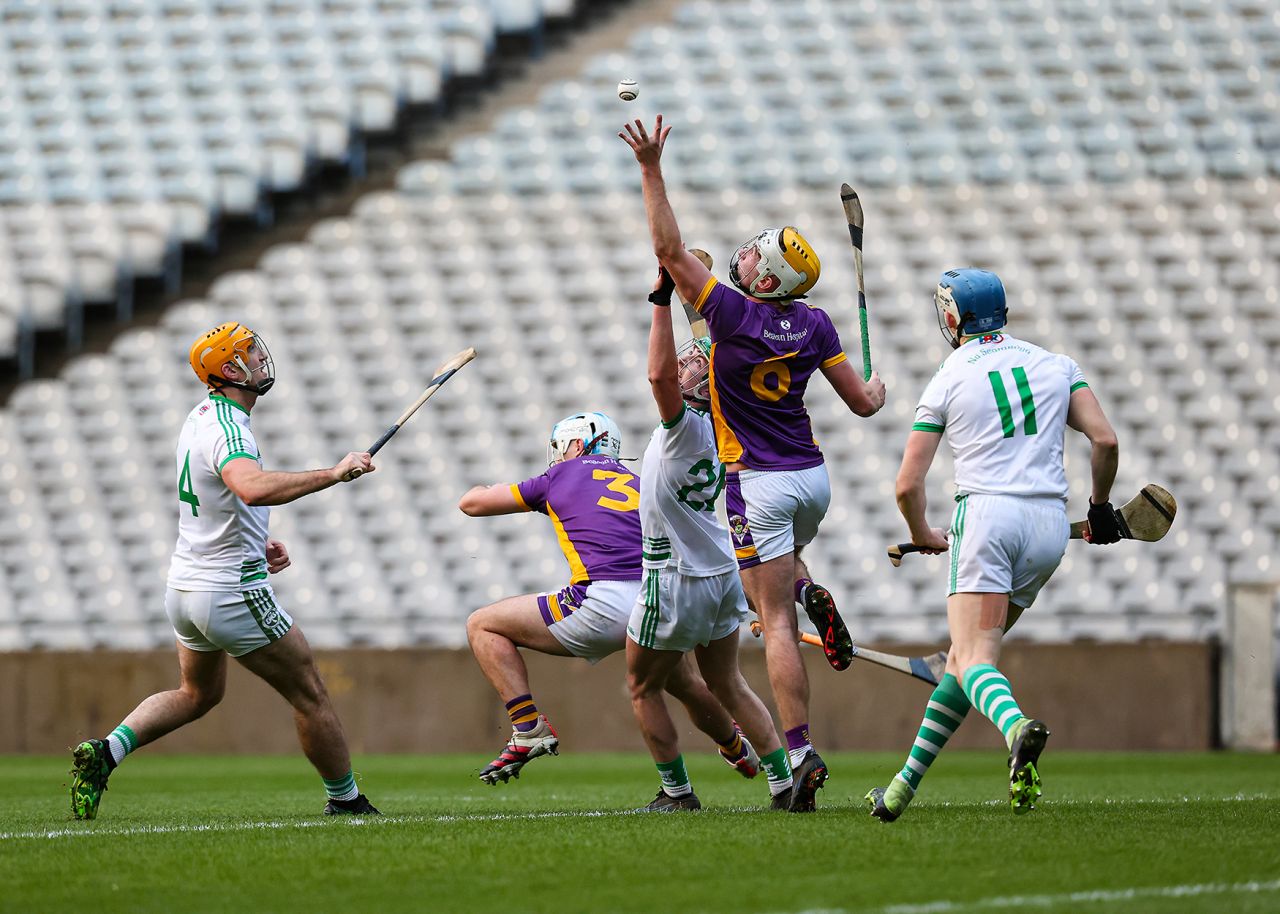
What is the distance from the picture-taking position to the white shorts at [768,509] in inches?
237

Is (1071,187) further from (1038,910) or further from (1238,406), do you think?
(1038,910)

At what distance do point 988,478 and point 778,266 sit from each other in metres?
1.22

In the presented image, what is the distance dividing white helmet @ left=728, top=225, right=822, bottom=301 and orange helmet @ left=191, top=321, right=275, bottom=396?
1771 mm

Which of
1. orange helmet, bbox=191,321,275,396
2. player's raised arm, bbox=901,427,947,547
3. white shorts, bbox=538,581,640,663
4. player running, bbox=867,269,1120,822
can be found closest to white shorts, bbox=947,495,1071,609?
player running, bbox=867,269,1120,822

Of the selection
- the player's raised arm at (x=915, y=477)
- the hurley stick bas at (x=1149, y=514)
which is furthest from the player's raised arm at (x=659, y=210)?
the hurley stick bas at (x=1149, y=514)

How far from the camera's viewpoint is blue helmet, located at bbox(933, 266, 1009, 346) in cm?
543

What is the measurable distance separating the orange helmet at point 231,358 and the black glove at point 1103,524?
2.91 m

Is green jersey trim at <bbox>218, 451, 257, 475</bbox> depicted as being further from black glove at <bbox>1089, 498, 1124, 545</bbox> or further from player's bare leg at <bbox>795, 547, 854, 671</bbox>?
black glove at <bbox>1089, 498, 1124, 545</bbox>

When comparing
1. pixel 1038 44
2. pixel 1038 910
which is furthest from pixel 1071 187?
pixel 1038 910

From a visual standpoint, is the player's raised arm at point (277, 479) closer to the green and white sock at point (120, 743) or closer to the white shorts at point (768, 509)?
the green and white sock at point (120, 743)

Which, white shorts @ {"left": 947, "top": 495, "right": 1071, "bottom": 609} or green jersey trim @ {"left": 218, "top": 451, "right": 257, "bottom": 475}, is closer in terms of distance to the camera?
white shorts @ {"left": 947, "top": 495, "right": 1071, "bottom": 609}

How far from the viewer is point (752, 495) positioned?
607 cm

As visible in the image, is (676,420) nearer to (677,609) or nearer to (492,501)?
(677,609)

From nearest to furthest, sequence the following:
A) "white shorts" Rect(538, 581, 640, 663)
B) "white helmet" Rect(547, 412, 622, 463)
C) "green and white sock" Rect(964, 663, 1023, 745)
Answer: "green and white sock" Rect(964, 663, 1023, 745) < "white shorts" Rect(538, 581, 640, 663) < "white helmet" Rect(547, 412, 622, 463)
